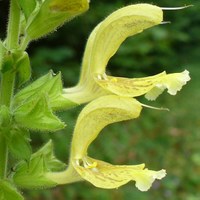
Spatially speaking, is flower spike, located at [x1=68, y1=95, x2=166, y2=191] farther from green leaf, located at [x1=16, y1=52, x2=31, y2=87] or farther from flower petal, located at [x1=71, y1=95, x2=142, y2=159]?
green leaf, located at [x1=16, y1=52, x2=31, y2=87]

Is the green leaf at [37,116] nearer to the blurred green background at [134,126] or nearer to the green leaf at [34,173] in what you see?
the green leaf at [34,173]

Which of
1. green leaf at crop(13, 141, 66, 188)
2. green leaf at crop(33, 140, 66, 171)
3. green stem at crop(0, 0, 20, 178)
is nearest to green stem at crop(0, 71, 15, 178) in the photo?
green stem at crop(0, 0, 20, 178)

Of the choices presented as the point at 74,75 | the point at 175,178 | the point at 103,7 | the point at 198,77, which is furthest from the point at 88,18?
the point at 198,77

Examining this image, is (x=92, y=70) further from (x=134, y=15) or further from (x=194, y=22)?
(x=194, y=22)

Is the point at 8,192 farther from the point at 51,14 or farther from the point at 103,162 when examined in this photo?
the point at 51,14

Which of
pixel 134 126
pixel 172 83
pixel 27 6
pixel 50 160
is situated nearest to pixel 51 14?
pixel 27 6

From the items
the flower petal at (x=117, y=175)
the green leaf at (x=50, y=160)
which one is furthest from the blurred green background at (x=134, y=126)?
the flower petal at (x=117, y=175)
